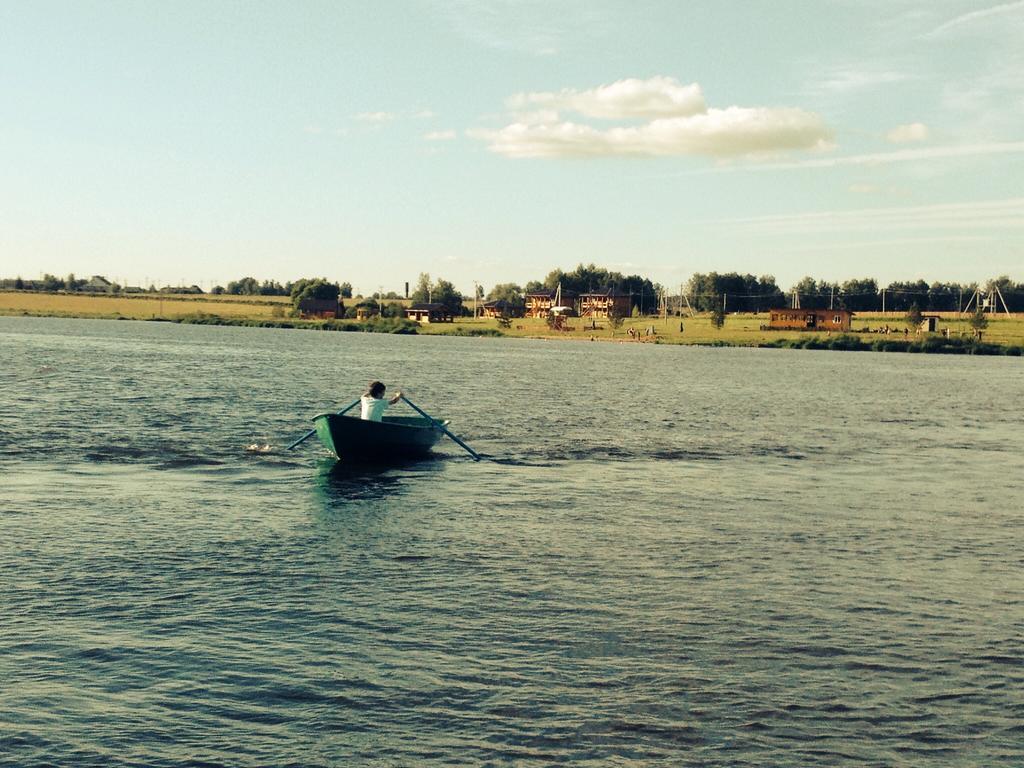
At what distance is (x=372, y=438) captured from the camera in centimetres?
3794

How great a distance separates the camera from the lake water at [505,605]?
13.4 m

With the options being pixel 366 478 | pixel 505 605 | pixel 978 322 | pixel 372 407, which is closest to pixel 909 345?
pixel 978 322

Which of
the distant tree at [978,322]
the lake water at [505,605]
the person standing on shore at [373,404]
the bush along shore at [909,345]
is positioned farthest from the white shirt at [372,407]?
the distant tree at [978,322]

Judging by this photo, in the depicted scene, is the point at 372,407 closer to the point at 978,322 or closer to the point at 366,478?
the point at 366,478

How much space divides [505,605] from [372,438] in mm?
19519

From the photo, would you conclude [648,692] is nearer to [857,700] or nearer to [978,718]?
[857,700]

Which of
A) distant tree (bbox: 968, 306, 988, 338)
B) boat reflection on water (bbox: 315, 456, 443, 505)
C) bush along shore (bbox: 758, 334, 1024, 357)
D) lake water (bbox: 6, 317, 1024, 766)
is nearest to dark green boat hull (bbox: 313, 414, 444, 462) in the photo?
boat reflection on water (bbox: 315, 456, 443, 505)

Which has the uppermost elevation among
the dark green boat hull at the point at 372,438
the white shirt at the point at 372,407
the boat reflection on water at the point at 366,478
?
the white shirt at the point at 372,407

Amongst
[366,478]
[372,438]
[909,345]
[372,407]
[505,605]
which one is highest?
[909,345]

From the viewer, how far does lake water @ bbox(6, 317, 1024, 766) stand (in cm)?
1341

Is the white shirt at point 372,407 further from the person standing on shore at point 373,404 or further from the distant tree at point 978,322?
the distant tree at point 978,322

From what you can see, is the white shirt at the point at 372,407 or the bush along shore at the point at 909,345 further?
the bush along shore at the point at 909,345

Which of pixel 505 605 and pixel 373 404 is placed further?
pixel 373 404

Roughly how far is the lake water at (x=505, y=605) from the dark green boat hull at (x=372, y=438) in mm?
1030
